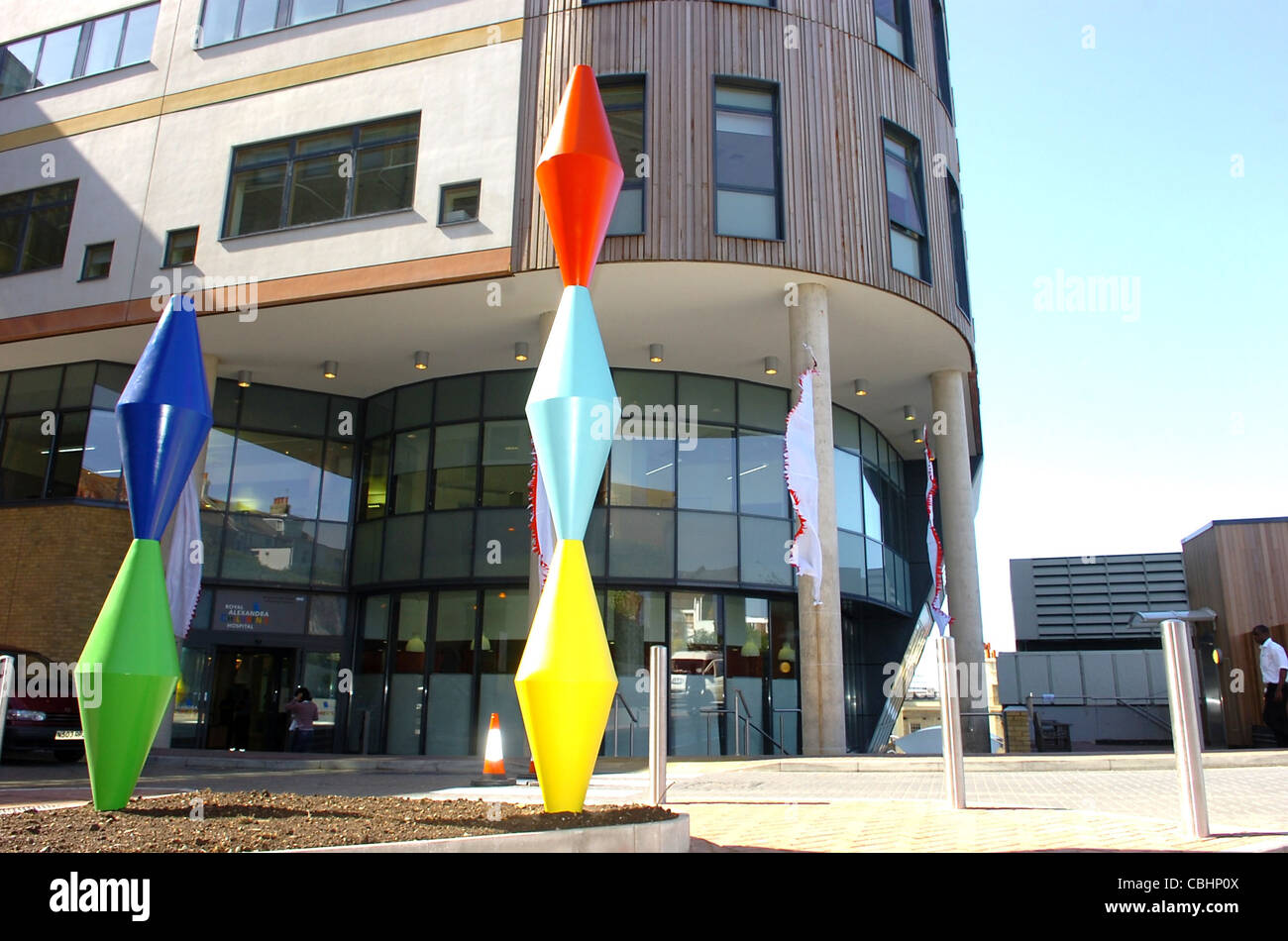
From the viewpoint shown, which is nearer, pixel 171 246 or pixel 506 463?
pixel 171 246

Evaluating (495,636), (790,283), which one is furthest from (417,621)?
(790,283)

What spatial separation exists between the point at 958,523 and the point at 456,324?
11.0 m

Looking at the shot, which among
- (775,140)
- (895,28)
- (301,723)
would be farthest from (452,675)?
(895,28)

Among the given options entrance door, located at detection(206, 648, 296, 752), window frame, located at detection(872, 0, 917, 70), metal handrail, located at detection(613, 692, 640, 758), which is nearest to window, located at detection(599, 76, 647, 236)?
window frame, located at detection(872, 0, 917, 70)

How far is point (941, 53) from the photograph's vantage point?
2177 cm

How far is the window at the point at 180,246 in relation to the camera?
1900 centimetres

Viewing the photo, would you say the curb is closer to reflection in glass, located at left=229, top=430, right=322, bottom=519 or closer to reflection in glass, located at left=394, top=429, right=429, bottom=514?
reflection in glass, located at left=394, top=429, right=429, bottom=514

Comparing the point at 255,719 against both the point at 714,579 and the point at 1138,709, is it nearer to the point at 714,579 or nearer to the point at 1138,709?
the point at 714,579

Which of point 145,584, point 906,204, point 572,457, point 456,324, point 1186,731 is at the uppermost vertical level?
point 906,204

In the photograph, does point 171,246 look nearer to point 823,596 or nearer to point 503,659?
point 503,659

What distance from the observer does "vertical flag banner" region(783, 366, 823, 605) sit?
620 inches

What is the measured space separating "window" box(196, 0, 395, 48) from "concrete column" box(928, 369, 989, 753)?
13.8 meters
